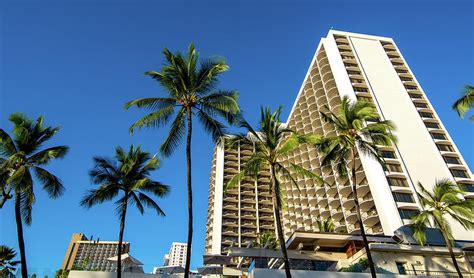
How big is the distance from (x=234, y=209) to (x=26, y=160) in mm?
82147

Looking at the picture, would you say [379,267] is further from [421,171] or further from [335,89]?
[335,89]

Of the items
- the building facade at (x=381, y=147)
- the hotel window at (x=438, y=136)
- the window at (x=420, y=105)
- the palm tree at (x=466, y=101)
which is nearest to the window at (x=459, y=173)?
the building facade at (x=381, y=147)

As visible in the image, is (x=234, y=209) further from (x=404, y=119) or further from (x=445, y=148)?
(x=445, y=148)

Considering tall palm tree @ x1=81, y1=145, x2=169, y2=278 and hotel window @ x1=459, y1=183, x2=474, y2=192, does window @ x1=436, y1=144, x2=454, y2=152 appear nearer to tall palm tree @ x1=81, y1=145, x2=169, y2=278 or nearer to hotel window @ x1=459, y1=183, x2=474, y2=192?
hotel window @ x1=459, y1=183, x2=474, y2=192

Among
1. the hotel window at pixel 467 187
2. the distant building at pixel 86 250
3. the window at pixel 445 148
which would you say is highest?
the distant building at pixel 86 250

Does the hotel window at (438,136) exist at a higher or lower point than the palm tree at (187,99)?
higher

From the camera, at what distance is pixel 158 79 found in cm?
2225

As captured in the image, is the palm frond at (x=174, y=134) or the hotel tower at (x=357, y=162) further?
the hotel tower at (x=357, y=162)

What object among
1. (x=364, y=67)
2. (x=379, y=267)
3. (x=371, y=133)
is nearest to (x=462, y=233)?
(x=379, y=267)

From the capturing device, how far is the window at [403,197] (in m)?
55.2

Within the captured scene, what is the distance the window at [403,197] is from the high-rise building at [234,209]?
44465 millimetres

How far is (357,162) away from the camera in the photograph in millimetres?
66500

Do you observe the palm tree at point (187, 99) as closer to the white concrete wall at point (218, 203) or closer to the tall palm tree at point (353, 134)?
the tall palm tree at point (353, 134)

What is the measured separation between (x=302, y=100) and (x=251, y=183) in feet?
108
